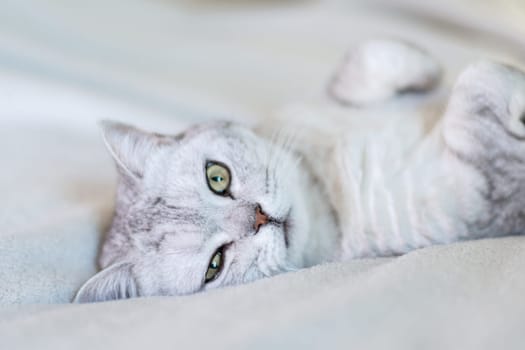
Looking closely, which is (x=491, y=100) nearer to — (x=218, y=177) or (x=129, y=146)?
(x=218, y=177)

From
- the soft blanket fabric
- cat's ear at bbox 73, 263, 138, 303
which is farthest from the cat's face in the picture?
the soft blanket fabric

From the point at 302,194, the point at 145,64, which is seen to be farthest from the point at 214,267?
the point at 145,64

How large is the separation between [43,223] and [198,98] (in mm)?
729

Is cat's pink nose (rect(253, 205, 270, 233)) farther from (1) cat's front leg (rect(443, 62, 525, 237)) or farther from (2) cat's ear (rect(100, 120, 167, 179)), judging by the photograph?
(1) cat's front leg (rect(443, 62, 525, 237))

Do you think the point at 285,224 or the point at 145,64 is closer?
the point at 285,224

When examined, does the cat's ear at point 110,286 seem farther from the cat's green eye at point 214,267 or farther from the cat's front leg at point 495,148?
the cat's front leg at point 495,148

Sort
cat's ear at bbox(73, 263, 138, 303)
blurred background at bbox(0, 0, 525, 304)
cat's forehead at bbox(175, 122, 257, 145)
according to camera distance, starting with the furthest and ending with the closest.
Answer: blurred background at bbox(0, 0, 525, 304)
cat's forehead at bbox(175, 122, 257, 145)
cat's ear at bbox(73, 263, 138, 303)

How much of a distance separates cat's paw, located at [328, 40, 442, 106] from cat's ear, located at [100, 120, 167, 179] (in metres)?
0.56

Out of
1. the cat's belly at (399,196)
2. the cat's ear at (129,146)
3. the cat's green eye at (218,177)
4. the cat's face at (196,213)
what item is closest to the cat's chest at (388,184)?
the cat's belly at (399,196)

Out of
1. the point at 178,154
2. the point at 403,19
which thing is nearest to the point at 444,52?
the point at 403,19

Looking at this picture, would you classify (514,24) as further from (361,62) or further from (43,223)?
(43,223)

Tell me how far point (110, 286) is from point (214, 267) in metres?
0.20

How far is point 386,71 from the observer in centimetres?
159

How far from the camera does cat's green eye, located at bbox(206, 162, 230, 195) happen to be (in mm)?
1257
